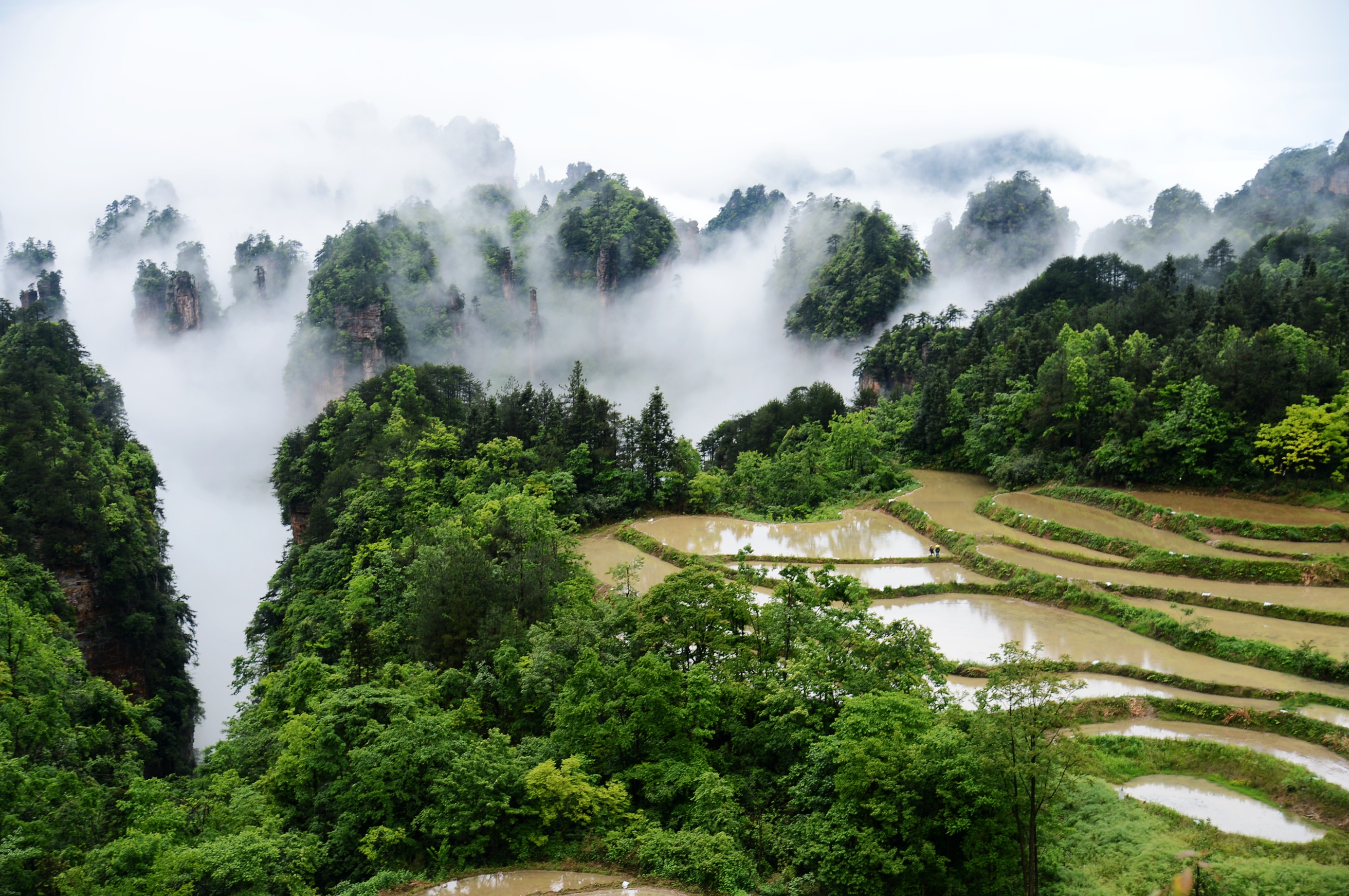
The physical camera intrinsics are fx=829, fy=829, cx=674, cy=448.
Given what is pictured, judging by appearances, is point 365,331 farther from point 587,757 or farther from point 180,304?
point 587,757

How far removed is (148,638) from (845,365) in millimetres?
65991

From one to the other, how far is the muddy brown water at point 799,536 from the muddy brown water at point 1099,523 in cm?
438

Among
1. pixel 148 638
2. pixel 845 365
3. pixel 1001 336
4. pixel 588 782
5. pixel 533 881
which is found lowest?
pixel 533 881

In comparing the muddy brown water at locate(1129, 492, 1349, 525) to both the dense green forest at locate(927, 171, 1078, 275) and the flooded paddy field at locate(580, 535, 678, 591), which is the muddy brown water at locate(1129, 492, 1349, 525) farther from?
the dense green forest at locate(927, 171, 1078, 275)

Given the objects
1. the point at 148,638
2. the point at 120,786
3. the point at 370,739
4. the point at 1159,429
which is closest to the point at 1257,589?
the point at 1159,429

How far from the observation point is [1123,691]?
58.3 ft

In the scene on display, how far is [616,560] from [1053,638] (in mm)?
15564

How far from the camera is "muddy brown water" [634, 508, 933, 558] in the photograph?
96.6 ft

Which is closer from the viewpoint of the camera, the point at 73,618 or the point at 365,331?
the point at 73,618

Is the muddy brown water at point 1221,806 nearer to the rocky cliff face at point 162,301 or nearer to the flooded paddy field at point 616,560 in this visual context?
the flooded paddy field at point 616,560

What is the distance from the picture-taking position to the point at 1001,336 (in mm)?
52125

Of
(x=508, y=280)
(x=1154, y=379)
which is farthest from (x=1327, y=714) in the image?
(x=508, y=280)

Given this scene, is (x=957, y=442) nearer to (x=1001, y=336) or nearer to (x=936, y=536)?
(x=1001, y=336)

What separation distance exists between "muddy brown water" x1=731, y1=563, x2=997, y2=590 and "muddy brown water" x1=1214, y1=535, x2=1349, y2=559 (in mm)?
7114
